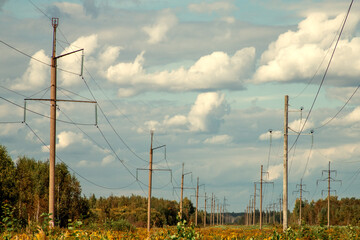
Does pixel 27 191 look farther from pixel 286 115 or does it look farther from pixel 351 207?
pixel 351 207

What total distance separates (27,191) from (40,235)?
56577mm

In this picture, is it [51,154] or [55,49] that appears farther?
[55,49]

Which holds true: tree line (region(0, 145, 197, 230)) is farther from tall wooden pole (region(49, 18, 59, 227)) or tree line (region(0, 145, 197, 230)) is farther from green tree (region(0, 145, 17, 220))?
tall wooden pole (region(49, 18, 59, 227))

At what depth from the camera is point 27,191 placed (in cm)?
6781

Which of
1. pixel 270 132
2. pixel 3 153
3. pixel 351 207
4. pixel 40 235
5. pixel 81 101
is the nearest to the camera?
pixel 40 235

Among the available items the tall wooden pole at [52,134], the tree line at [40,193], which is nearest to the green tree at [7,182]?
the tree line at [40,193]

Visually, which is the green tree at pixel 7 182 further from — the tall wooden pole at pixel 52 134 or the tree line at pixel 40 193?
the tall wooden pole at pixel 52 134

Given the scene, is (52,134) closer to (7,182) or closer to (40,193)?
(7,182)

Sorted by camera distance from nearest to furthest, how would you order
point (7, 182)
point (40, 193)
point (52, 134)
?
point (52, 134)
point (7, 182)
point (40, 193)

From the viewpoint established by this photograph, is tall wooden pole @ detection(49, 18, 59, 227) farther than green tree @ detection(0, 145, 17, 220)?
No

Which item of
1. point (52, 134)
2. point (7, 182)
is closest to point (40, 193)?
point (7, 182)

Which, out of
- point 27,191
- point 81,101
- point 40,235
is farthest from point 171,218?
point 40,235

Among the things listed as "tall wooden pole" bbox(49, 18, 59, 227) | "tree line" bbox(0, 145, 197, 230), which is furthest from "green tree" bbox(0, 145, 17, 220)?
"tall wooden pole" bbox(49, 18, 59, 227)

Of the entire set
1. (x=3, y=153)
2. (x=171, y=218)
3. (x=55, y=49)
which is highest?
(x=55, y=49)
